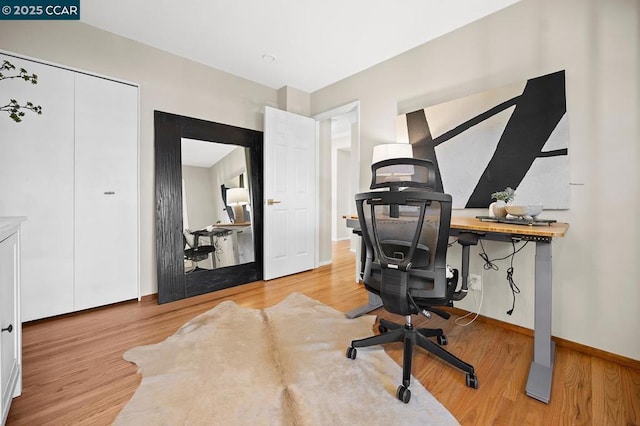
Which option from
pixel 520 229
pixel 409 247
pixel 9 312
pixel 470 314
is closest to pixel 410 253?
pixel 409 247

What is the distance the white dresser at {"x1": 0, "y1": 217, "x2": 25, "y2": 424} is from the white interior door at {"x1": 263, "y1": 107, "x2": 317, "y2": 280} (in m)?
2.18

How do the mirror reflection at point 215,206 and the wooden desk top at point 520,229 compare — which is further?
the mirror reflection at point 215,206

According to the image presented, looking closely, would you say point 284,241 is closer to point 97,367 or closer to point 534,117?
point 97,367

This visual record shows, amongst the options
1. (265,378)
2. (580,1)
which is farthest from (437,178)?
(265,378)

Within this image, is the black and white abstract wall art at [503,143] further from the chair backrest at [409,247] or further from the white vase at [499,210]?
the chair backrest at [409,247]

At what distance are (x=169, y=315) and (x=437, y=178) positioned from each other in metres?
2.65

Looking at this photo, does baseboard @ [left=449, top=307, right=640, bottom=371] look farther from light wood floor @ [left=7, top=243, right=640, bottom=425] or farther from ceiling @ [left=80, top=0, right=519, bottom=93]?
ceiling @ [left=80, top=0, right=519, bottom=93]

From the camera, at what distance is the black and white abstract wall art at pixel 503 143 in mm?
1845

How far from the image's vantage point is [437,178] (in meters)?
2.42

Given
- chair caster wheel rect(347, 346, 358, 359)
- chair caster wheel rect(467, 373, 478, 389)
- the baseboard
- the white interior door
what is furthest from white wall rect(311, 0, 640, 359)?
the white interior door

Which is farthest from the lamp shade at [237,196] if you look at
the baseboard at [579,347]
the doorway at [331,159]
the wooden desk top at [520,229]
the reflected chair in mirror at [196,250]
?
the baseboard at [579,347]

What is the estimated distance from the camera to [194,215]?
290 cm

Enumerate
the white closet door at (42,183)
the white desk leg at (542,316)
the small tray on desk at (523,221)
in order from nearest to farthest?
the white desk leg at (542,316) < the small tray on desk at (523,221) < the white closet door at (42,183)

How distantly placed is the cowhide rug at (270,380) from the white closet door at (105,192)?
983 mm
